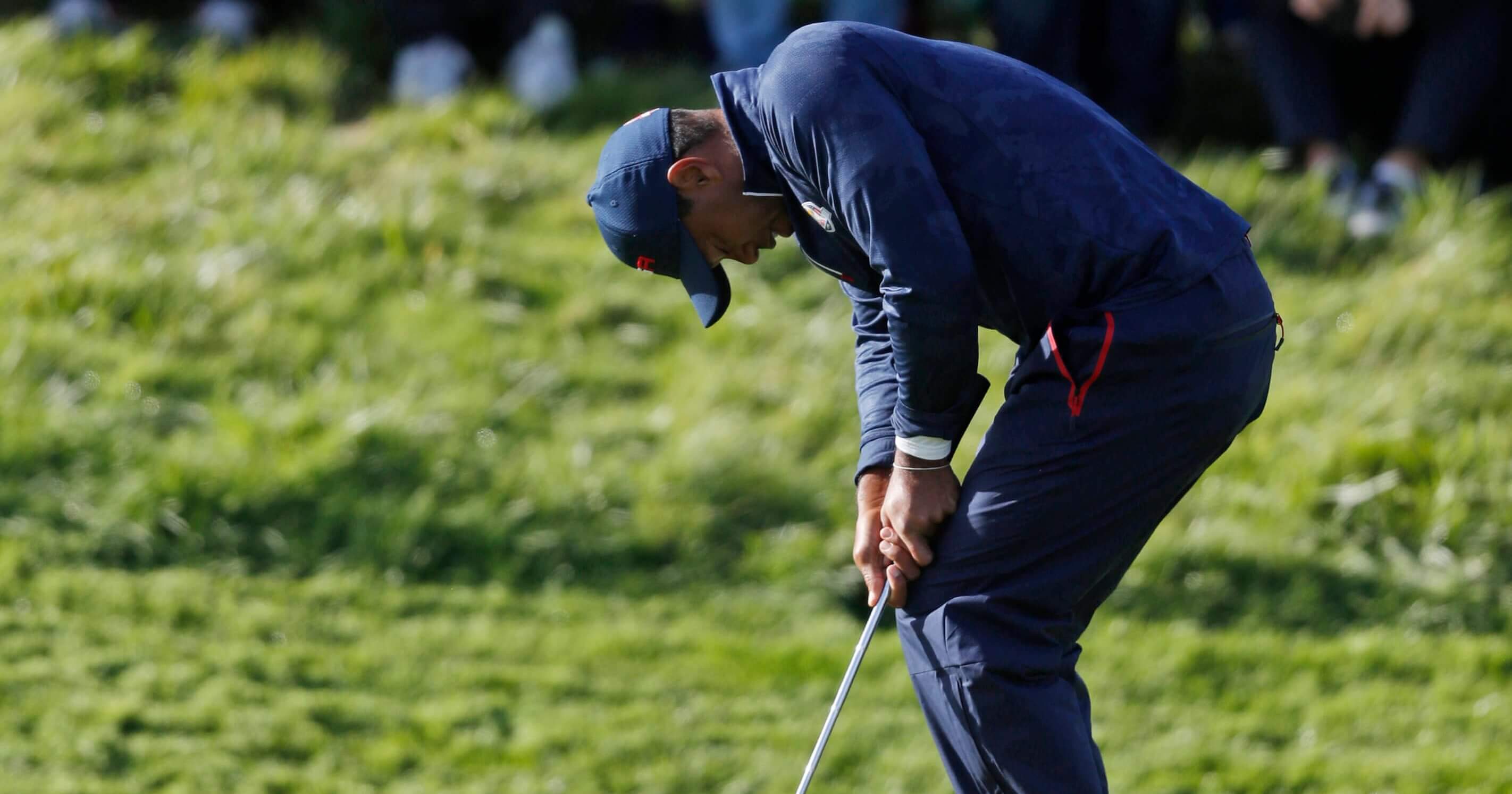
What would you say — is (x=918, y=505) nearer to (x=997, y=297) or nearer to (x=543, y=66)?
(x=997, y=297)

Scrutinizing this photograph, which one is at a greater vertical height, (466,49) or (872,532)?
(872,532)

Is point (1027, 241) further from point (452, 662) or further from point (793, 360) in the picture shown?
point (793, 360)

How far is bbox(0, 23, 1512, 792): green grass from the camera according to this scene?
427 cm

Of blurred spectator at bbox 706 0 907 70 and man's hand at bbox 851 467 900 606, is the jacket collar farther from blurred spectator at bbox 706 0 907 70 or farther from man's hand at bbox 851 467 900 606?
blurred spectator at bbox 706 0 907 70

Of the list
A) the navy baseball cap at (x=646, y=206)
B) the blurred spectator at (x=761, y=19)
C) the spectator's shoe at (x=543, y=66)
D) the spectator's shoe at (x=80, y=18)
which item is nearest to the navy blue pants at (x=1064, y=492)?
the navy baseball cap at (x=646, y=206)

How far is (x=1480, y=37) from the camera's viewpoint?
21.0 feet

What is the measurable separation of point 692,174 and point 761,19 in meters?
4.34

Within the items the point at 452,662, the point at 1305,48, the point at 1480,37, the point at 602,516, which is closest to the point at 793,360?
the point at 602,516

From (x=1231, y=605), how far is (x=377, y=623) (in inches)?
103

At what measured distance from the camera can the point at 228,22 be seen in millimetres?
7781

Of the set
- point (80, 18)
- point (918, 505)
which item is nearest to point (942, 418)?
point (918, 505)

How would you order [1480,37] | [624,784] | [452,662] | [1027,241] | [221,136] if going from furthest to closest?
[221,136]
[1480,37]
[452,662]
[624,784]
[1027,241]

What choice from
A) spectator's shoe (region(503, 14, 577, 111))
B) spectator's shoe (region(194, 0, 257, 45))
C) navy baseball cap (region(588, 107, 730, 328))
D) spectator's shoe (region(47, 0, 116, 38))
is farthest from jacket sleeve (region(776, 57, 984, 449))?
spectator's shoe (region(47, 0, 116, 38))

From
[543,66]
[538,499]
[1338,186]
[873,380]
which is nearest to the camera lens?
[873,380]
